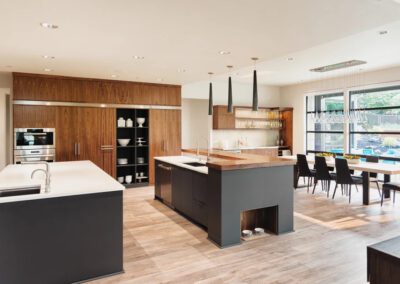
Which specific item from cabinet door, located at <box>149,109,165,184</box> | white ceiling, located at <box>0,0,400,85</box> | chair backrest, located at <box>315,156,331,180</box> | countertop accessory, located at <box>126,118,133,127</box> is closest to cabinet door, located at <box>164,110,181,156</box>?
cabinet door, located at <box>149,109,165,184</box>

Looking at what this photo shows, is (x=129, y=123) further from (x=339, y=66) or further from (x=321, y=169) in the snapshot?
(x=339, y=66)

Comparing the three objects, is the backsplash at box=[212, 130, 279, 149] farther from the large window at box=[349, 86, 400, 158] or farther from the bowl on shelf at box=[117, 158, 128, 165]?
the bowl on shelf at box=[117, 158, 128, 165]

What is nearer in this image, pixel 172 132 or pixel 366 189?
pixel 366 189

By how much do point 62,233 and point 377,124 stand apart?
7478 mm

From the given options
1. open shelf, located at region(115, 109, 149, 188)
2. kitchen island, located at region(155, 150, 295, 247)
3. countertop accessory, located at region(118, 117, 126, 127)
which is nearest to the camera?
kitchen island, located at region(155, 150, 295, 247)

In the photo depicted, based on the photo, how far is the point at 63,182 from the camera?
312cm

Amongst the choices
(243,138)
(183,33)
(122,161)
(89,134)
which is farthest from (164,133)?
(183,33)

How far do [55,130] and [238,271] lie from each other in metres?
5.11

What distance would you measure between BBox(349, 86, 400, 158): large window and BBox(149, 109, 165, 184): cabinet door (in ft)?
15.7

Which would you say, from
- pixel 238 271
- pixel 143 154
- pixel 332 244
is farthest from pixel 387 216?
pixel 143 154

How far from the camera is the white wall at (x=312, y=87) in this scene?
7012 millimetres

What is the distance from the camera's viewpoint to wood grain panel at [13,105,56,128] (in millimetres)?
5957

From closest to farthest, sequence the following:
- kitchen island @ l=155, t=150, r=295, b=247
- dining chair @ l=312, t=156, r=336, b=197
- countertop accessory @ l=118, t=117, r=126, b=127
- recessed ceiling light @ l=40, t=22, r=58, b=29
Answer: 1. recessed ceiling light @ l=40, t=22, r=58, b=29
2. kitchen island @ l=155, t=150, r=295, b=247
3. dining chair @ l=312, t=156, r=336, b=197
4. countertop accessory @ l=118, t=117, r=126, b=127

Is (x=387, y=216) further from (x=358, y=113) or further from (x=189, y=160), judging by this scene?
(x=189, y=160)
